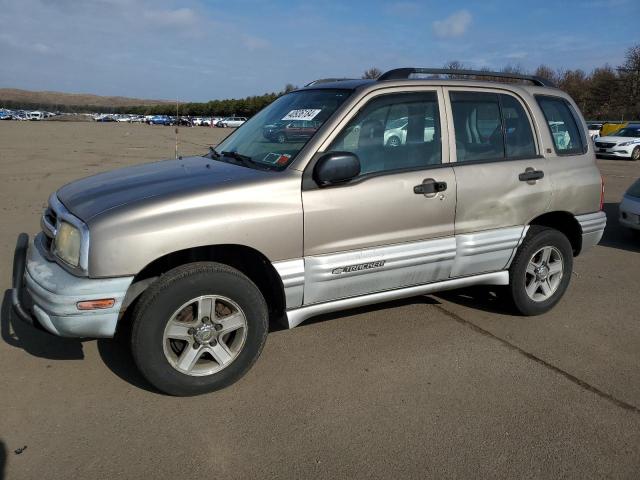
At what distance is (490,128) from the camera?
14.2ft

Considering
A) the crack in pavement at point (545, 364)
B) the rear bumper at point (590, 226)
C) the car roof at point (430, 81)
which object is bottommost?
the crack in pavement at point (545, 364)

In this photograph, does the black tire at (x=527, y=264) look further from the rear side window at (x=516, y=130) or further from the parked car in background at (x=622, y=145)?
the parked car in background at (x=622, y=145)

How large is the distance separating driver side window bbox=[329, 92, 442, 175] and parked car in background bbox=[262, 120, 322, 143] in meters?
0.23

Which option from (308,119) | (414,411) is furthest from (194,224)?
(414,411)

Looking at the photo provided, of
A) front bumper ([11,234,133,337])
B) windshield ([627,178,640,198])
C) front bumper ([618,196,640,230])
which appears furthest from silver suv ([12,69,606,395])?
windshield ([627,178,640,198])

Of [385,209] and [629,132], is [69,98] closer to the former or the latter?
[629,132]

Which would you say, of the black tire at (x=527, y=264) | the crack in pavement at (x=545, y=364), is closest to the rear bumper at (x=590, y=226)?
the black tire at (x=527, y=264)

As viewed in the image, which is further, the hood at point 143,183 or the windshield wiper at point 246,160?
the windshield wiper at point 246,160

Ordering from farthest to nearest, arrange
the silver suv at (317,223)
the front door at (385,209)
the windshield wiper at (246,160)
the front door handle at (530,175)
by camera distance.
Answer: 1. the front door handle at (530,175)
2. the windshield wiper at (246,160)
3. the front door at (385,209)
4. the silver suv at (317,223)

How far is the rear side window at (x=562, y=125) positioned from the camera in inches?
182

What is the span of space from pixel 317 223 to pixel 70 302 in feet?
4.98

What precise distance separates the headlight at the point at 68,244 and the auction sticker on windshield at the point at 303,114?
1759mm

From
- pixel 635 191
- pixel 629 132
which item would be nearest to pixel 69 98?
pixel 629 132

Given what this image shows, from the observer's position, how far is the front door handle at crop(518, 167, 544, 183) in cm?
431
